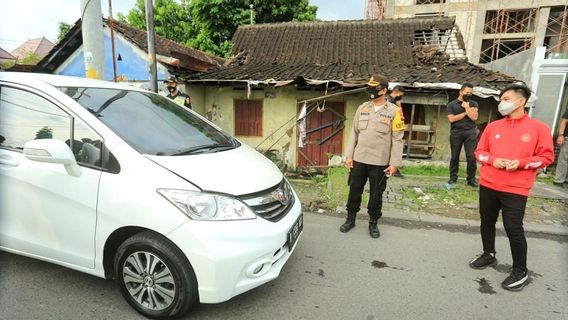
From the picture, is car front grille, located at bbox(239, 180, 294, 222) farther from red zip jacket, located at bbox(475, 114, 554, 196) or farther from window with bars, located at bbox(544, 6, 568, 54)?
window with bars, located at bbox(544, 6, 568, 54)

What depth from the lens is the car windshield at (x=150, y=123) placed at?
8.13ft

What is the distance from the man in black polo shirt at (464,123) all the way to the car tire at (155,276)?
519cm

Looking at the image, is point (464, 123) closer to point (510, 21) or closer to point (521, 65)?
point (521, 65)

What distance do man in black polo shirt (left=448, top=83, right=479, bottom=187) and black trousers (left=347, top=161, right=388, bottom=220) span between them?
272 centimetres

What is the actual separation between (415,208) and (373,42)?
7716 millimetres

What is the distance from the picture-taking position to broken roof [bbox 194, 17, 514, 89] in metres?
8.30

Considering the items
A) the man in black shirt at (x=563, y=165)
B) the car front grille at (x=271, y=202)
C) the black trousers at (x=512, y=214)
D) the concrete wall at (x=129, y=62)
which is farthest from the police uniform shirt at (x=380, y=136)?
the concrete wall at (x=129, y=62)

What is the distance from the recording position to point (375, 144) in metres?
3.63

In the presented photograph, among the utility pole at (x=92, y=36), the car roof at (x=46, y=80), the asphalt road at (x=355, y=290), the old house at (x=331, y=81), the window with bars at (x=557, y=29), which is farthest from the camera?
the window with bars at (x=557, y=29)

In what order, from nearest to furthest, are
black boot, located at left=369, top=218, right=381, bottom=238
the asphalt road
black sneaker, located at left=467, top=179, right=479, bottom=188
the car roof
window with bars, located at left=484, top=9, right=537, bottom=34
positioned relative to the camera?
the asphalt road → the car roof → black boot, located at left=369, top=218, right=381, bottom=238 → black sneaker, located at left=467, top=179, right=479, bottom=188 → window with bars, located at left=484, top=9, right=537, bottom=34

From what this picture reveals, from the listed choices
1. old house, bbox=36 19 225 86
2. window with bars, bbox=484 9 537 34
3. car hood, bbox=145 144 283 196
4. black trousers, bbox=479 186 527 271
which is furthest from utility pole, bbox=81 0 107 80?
window with bars, bbox=484 9 537 34

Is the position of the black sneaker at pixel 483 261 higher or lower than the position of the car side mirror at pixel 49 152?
lower

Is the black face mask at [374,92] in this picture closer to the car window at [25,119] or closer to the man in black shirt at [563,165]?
the car window at [25,119]

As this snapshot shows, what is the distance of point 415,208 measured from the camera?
16.2 feet
